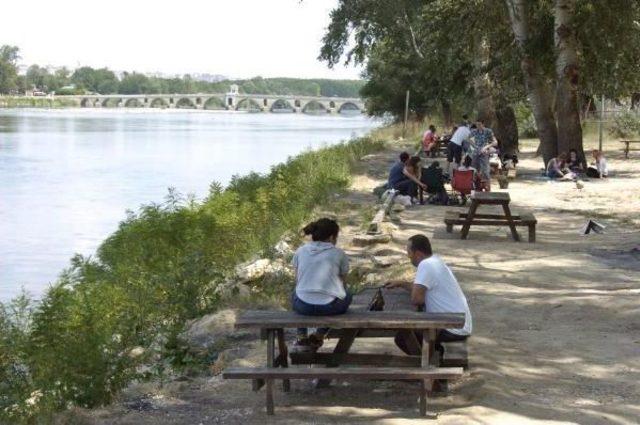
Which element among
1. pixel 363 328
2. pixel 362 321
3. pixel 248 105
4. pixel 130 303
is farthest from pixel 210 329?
pixel 248 105

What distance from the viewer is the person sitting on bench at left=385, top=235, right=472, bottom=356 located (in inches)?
279

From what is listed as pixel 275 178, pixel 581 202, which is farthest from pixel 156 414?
pixel 275 178

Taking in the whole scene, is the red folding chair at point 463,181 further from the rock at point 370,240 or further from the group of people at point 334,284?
the group of people at point 334,284

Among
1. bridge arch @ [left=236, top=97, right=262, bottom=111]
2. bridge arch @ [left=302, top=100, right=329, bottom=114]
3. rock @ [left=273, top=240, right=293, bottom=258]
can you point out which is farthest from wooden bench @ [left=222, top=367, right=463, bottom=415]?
bridge arch @ [left=236, top=97, right=262, bottom=111]

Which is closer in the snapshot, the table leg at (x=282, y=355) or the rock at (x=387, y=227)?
the table leg at (x=282, y=355)

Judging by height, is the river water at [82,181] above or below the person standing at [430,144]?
below

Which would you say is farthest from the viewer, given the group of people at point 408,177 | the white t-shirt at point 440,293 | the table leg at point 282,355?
the group of people at point 408,177

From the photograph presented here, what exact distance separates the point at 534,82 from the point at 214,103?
173 meters

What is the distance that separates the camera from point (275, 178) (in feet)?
80.5

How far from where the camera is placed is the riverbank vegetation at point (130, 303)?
319 inches

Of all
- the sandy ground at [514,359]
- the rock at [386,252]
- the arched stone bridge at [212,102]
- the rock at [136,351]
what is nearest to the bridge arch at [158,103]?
the arched stone bridge at [212,102]

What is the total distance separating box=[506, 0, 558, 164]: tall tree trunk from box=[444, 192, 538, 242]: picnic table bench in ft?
40.9

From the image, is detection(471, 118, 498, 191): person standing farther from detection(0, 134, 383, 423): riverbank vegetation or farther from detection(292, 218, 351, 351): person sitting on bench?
detection(292, 218, 351, 351): person sitting on bench

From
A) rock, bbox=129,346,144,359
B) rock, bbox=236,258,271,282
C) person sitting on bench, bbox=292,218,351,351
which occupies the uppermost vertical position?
person sitting on bench, bbox=292,218,351,351
